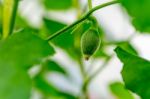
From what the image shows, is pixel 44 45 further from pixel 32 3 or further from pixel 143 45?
pixel 143 45

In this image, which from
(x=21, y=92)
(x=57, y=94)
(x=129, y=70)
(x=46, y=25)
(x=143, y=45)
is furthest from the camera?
(x=143, y=45)

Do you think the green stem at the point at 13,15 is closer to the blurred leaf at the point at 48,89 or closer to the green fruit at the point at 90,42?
the green fruit at the point at 90,42

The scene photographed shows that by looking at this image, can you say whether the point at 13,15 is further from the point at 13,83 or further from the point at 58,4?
the point at 58,4

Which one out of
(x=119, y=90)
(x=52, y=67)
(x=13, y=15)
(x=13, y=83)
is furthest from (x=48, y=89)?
(x=13, y=83)

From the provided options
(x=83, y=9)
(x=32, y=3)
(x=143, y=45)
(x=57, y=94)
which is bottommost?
(x=57, y=94)

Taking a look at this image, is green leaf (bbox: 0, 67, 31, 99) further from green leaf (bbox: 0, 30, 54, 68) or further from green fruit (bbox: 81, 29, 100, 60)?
green fruit (bbox: 81, 29, 100, 60)

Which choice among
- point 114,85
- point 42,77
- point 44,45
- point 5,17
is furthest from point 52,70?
point 44,45

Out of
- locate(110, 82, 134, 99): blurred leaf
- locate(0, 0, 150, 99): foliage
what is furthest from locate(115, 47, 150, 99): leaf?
locate(110, 82, 134, 99): blurred leaf
